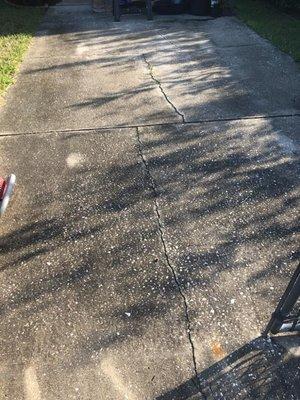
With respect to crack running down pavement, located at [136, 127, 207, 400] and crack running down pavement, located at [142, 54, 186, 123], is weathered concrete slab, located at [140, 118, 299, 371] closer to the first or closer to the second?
crack running down pavement, located at [136, 127, 207, 400]

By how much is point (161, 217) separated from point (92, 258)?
0.90m

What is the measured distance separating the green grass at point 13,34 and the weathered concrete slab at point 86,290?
11.3 feet

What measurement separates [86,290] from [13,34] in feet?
28.0

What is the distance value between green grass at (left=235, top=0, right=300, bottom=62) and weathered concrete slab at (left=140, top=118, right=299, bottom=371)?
3956 millimetres

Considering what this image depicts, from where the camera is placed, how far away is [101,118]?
5.92 meters

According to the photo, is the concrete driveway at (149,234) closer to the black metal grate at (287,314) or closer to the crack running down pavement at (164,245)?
the crack running down pavement at (164,245)

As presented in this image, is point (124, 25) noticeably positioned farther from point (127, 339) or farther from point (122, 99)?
point (127, 339)

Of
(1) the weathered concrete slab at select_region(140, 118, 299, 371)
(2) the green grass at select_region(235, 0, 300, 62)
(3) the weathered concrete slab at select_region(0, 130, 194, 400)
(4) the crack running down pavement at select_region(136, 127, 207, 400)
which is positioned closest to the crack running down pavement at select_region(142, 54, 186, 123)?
(1) the weathered concrete slab at select_region(140, 118, 299, 371)

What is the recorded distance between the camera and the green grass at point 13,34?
750 cm

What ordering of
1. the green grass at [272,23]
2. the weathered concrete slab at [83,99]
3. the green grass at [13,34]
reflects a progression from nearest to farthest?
1. the weathered concrete slab at [83,99]
2. the green grass at [13,34]
3. the green grass at [272,23]

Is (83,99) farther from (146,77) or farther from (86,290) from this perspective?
(86,290)

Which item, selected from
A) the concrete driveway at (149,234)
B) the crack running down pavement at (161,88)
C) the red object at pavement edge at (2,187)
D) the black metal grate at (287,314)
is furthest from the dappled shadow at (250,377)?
the crack running down pavement at (161,88)

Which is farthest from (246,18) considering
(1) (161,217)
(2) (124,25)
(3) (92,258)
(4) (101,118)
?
(3) (92,258)

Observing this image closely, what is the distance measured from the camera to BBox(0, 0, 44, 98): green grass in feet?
24.6
